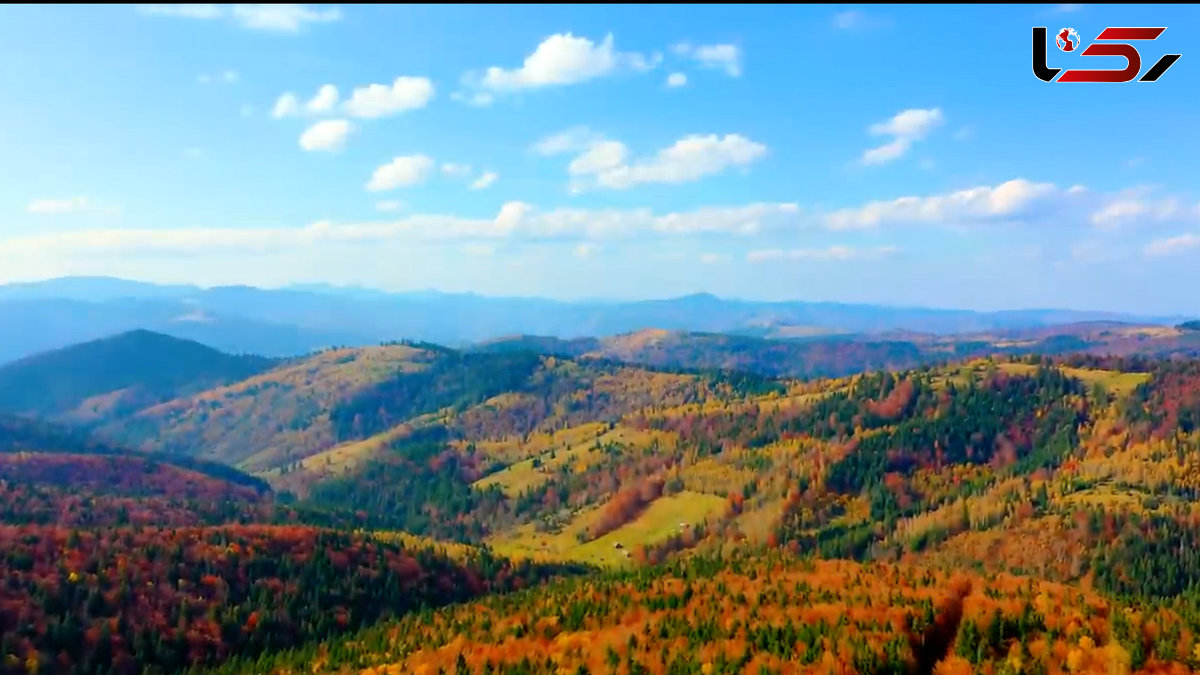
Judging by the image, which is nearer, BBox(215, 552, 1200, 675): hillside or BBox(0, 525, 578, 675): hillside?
BBox(215, 552, 1200, 675): hillside

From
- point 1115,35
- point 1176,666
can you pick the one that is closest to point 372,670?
point 1176,666

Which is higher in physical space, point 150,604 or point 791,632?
point 791,632

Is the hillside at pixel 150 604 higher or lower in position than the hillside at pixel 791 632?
lower

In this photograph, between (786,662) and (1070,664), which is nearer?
(1070,664)

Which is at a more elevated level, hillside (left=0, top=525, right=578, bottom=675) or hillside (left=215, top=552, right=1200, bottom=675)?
hillside (left=215, top=552, right=1200, bottom=675)

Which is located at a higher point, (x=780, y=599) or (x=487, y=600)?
(x=780, y=599)

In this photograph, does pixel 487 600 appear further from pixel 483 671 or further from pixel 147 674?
pixel 483 671

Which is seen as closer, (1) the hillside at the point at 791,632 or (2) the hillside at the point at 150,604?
(1) the hillside at the point at 791,632

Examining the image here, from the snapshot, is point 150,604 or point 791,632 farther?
point 150,604

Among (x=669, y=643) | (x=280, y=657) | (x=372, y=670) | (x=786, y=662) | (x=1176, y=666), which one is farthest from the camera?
(x=280, y=657)

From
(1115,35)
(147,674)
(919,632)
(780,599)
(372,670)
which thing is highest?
(1115,35)

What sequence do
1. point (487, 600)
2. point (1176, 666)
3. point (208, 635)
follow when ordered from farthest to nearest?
1. point (487, 600)
2. point (208, 635)
3. point (1176, 666)
